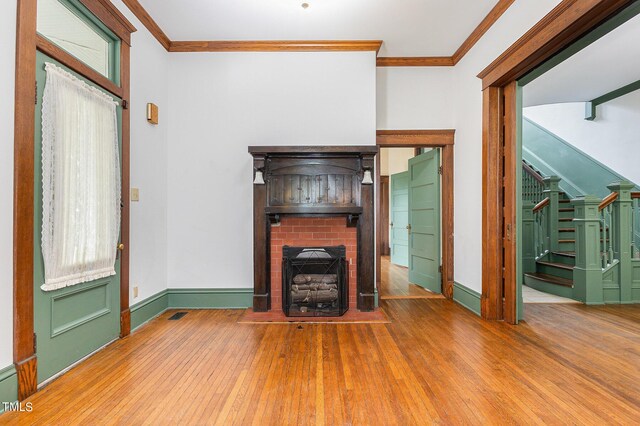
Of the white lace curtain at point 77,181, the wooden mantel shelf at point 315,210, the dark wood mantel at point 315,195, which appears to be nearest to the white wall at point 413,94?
the dark wood mantel at point 315,195

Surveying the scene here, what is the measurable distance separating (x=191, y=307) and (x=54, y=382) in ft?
5.34

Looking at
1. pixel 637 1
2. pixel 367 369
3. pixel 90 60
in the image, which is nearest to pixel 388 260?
pixel 367 369

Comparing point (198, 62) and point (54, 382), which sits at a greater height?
point (198, 62)

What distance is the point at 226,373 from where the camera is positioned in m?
2.19

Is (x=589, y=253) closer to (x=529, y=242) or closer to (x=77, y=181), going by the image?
(x=529, y=242)

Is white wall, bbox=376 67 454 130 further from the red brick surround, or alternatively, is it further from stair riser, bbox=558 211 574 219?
stair riser, bbox=558 211 574 219

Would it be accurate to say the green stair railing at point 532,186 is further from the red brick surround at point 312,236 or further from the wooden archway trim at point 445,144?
the red brick surround at point 312,236

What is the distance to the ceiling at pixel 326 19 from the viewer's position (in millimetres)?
3014

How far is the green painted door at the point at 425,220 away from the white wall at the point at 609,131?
3786 millimetres

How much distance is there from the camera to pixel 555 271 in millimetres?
4613

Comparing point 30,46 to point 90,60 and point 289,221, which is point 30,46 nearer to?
point 90,60

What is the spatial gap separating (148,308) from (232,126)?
2227 millimetres

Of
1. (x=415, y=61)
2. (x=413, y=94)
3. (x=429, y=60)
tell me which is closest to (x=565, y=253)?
(x=413, y=94)

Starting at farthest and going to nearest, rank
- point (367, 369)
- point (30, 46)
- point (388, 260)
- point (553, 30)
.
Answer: point (388, 260) < point (553, 30) < point (367, 369) < point (30, 46)
